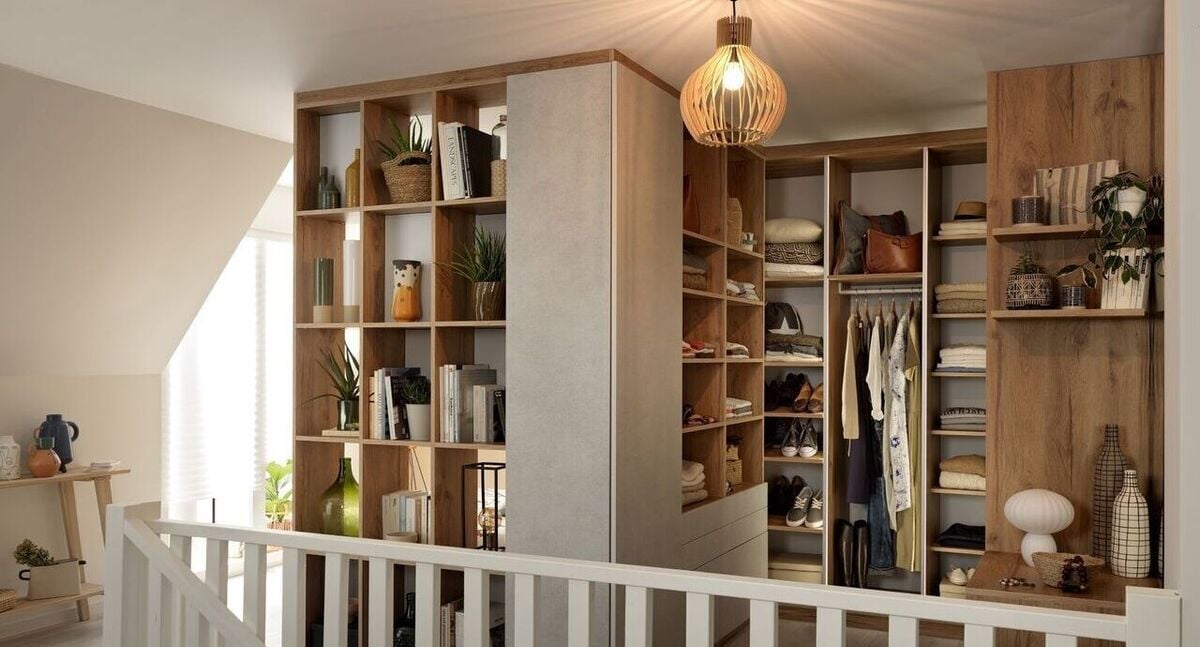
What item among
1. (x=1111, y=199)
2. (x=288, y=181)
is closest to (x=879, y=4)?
(x=1111, y=199)

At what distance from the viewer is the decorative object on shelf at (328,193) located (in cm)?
422

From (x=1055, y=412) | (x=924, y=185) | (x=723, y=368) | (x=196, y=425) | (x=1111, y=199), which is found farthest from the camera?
(x=196, y=425)

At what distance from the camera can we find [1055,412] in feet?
12.2

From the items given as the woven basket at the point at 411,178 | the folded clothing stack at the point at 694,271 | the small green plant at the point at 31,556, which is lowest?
the small green plant at the point at 31,556

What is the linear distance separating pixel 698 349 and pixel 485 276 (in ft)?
3.60

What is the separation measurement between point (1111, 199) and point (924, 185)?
69.6 inches


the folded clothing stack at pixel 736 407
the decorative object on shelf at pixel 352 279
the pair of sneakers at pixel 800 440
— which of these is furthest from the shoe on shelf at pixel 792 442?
the decorative object on shelf at pixel 352 279

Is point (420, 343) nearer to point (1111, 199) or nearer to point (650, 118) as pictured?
point (650, 118)

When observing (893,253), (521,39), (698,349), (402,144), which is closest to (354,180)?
(402,144)

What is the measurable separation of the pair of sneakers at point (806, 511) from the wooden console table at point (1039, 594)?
1.88 meters

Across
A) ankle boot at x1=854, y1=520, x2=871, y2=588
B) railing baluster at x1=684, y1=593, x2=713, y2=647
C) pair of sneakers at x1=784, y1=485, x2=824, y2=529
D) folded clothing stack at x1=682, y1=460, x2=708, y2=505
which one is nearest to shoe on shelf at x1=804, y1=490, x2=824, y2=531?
pair of sneakers at x1=784, y1=485, x2=824, y2=529

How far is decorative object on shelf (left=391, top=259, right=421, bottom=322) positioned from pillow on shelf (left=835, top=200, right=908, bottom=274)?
2298 mm

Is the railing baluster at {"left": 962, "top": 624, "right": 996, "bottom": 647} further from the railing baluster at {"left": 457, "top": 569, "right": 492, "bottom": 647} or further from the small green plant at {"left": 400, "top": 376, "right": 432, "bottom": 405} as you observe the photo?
the small green plant at {"left": 400, "top": 376, "right": 432, "bottom": 405}

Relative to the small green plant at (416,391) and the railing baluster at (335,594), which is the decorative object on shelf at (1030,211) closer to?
the small green plant at (416,391)
